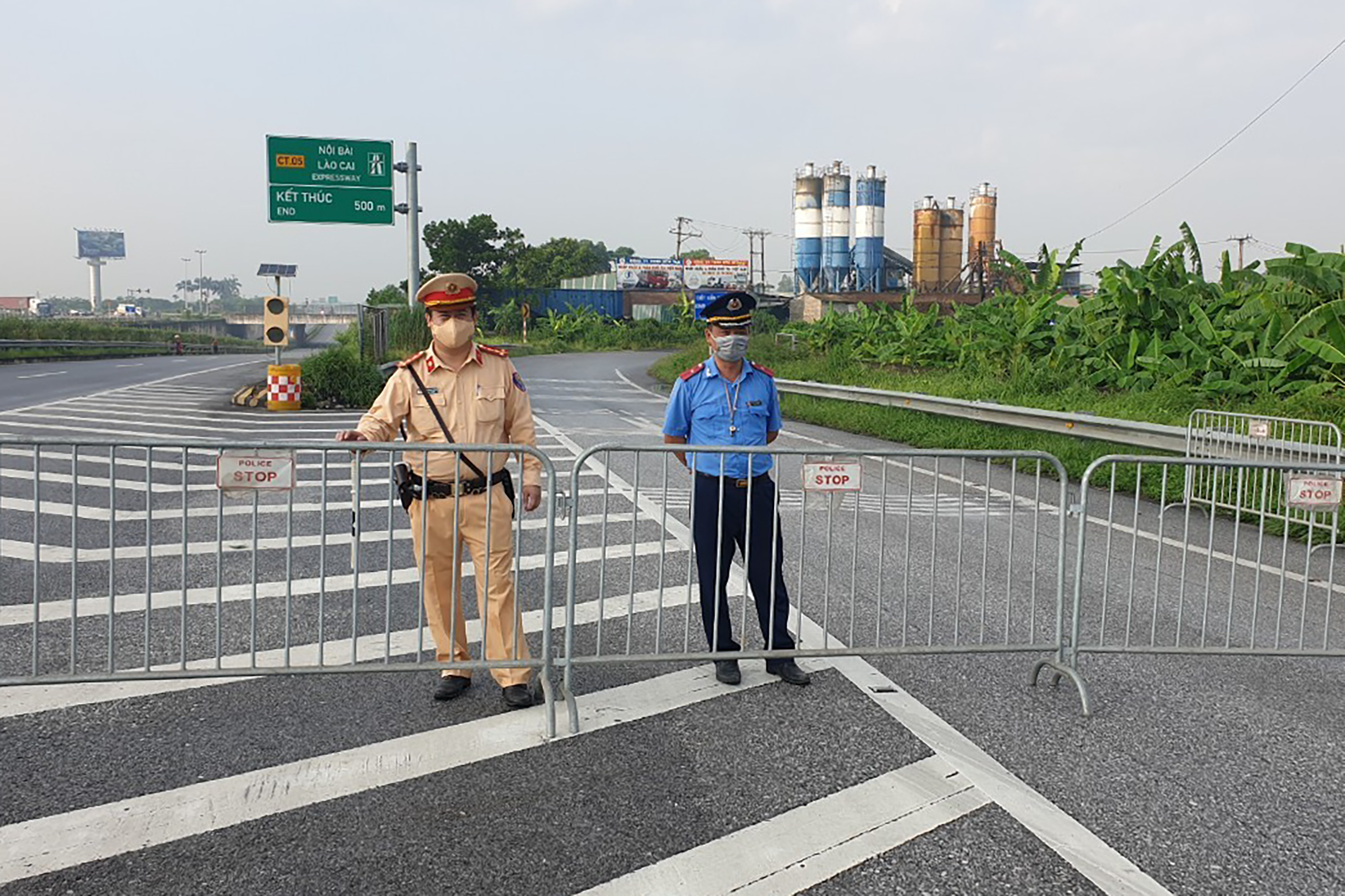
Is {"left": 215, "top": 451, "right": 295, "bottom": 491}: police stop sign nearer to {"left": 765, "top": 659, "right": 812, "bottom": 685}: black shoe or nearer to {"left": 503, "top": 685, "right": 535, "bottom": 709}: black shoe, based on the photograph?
{"left": 503, "top": 685, "right": 535, "bottom": 709}: black shoe

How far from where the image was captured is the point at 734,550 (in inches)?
219

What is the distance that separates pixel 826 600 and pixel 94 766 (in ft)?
10.2

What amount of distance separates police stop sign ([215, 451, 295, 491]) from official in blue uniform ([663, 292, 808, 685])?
6.08 ft

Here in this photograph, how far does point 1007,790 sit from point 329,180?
78.2ft

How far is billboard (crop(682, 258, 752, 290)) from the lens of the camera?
3693 inches

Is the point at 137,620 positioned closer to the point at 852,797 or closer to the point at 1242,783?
the point at 852,797

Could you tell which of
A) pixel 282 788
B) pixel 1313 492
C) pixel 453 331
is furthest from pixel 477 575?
pixel 1313 492

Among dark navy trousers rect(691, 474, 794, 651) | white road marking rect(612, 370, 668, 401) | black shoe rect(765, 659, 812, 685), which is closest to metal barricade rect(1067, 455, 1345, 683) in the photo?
black shoe rect(765, 659, 812, 685)

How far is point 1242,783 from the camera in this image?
4.18m

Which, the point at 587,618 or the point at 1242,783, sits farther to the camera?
the point at 587,618

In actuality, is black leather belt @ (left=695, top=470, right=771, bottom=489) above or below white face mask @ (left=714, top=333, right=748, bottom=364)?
below

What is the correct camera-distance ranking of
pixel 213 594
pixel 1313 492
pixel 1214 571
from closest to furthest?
pixel 1313 492
pixel 213 594
pixel 1214 571

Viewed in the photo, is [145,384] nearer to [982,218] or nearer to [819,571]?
[819,571]

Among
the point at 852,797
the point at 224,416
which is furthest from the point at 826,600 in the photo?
the point at 224,416
